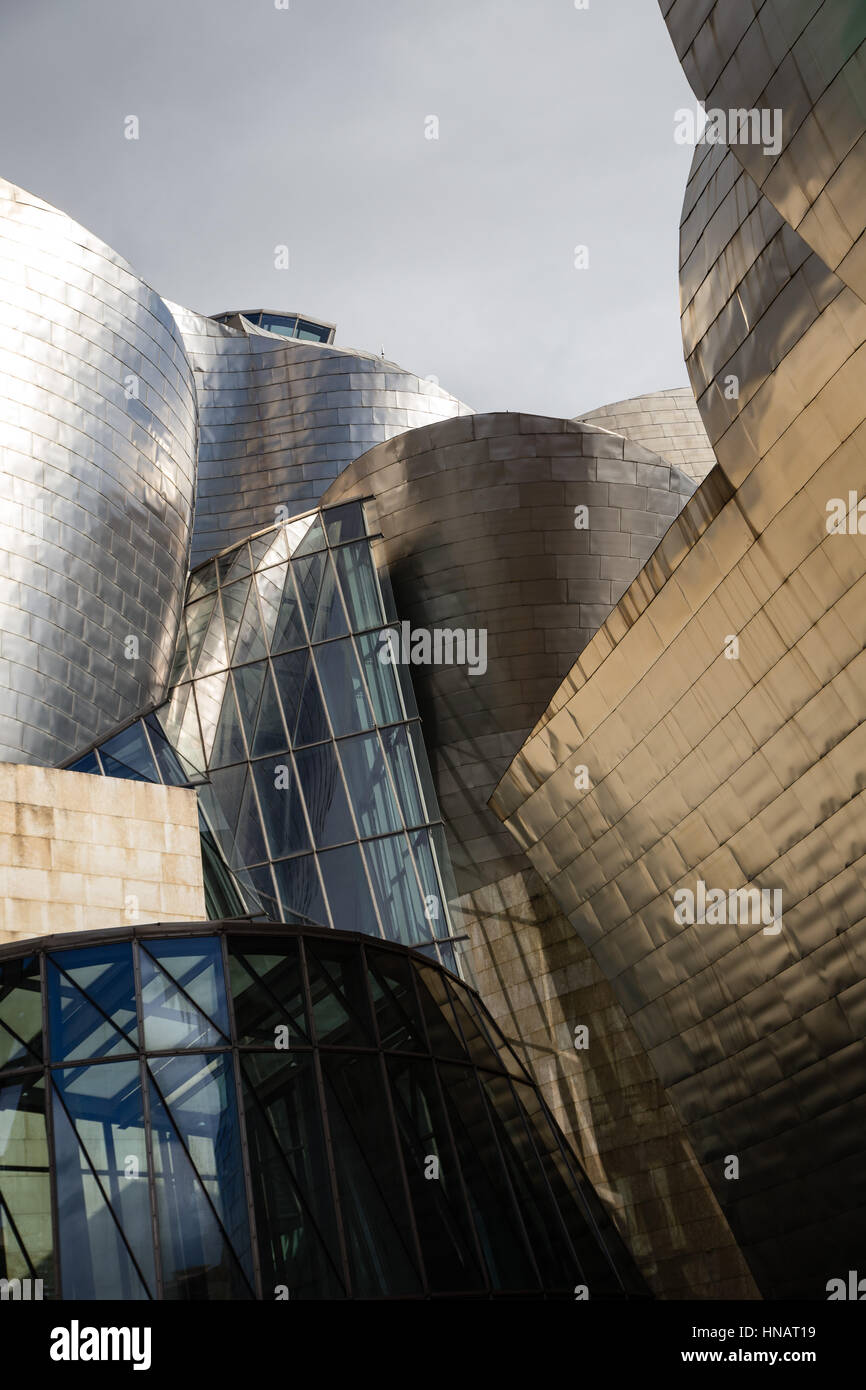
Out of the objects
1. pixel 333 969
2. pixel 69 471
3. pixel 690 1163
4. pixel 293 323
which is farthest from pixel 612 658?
pixel 293 323

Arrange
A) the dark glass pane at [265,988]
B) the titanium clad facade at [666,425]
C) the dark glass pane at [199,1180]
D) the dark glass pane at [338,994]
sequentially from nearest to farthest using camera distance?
the dark glass pane at [199,1180]
the dark glass pane at [265,988]
the dark glass pane at [338,994]
the titanium clad facade at [666,425]

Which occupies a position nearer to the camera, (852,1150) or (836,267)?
(836,267)

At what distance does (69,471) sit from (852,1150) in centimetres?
1815

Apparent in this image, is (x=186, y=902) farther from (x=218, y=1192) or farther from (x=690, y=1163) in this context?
(x=690, y=1163)

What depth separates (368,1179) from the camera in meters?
13.6

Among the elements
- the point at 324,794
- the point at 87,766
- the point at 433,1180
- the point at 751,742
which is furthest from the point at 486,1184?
the point at 324,794

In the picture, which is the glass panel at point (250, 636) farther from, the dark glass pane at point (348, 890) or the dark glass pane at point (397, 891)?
the dark glass pane at point (397, 891)

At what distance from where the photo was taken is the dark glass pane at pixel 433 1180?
13469 millimetres

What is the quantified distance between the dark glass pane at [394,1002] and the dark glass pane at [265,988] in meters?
1.07

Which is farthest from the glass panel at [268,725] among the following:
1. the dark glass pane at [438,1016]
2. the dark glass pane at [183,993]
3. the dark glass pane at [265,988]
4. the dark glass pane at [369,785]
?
the dark glass pane at [183,993]

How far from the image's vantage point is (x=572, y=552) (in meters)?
26.1

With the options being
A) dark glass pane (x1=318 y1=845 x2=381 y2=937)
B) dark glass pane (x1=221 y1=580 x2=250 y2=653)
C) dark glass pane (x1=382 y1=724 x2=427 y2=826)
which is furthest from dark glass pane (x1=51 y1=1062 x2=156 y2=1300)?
dark glass pane (x1=221 y1=580 x2=250 y2=653)

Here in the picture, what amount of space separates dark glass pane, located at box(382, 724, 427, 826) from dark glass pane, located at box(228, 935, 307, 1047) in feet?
33.0

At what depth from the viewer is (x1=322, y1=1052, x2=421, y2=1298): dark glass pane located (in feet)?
42.5
